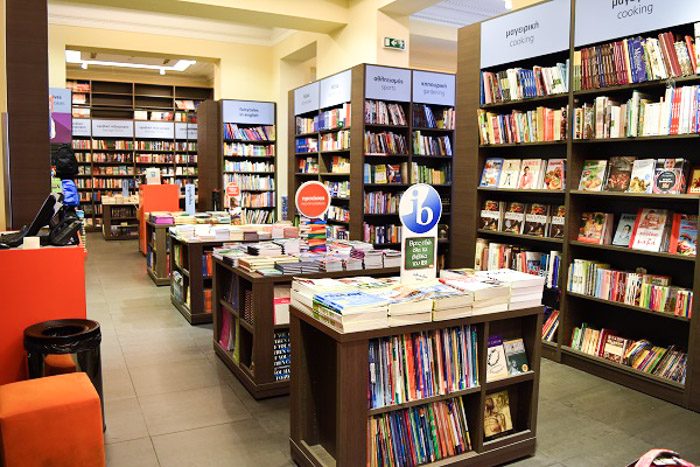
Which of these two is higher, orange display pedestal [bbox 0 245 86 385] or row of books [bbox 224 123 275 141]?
row of books [bbox 224 123 275 141]

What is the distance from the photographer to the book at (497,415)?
2.89m

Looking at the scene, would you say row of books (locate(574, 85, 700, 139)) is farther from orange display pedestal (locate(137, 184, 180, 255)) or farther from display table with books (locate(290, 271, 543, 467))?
orange display pedestal (locate(137, 184, 180, 255))

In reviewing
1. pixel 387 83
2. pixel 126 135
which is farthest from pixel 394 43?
pixel 126 135

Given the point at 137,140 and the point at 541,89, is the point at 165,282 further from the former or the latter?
the point at 137,140

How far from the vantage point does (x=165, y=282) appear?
739 centimetres

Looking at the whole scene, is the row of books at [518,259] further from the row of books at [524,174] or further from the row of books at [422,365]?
the row of books at [422,365]

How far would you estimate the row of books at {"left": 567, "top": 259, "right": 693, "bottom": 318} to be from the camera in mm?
3692

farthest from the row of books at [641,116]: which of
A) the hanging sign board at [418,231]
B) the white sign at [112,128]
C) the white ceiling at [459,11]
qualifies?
the white sign at [112,128]

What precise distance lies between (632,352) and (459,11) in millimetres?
7711

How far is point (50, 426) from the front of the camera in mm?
2367

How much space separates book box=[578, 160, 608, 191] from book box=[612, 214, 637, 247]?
287 mm

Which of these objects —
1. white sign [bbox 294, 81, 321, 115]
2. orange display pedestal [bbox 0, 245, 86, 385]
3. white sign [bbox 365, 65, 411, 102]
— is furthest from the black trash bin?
white sign [bbox 294, 81, 321, 115]

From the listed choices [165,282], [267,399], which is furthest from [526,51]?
[165,282]

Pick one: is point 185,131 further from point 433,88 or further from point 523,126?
point 523,126
